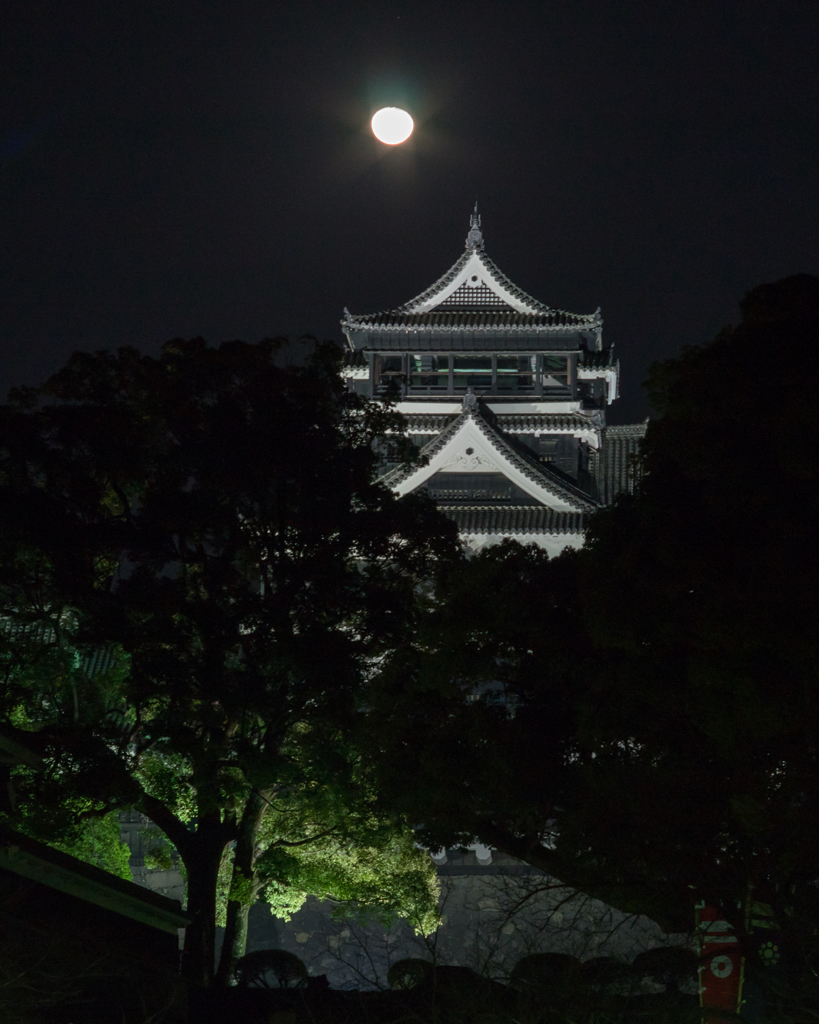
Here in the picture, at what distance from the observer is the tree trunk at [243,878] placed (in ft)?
49.9

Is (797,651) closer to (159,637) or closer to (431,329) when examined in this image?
(159,637)

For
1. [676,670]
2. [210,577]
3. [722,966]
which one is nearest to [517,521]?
[210,577]

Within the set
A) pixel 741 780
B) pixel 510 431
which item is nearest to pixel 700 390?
pixel 741 780

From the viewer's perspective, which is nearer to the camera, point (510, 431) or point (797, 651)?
point (797, 651)

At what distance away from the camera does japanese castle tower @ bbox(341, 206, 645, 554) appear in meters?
32.5

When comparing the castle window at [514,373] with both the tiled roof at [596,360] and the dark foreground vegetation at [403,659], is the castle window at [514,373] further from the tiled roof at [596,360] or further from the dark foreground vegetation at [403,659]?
the dark foreground vegetation at [403,659]

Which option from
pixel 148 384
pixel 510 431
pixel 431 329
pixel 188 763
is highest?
pixel 431 329

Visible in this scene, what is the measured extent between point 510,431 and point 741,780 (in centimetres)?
2237

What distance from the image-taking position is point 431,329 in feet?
111

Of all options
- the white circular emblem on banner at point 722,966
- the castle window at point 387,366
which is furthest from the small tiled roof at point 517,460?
the white circular emblem on banner at point 722,966

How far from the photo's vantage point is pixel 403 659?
46.0 ft

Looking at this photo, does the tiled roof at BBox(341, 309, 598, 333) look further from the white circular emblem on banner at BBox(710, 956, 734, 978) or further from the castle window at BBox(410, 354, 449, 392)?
the white circular emblem on banner at BBox(710, 956, 734, 978)

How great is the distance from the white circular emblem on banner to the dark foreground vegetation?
13.4 inches

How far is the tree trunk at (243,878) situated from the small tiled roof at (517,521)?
48.1 feet
